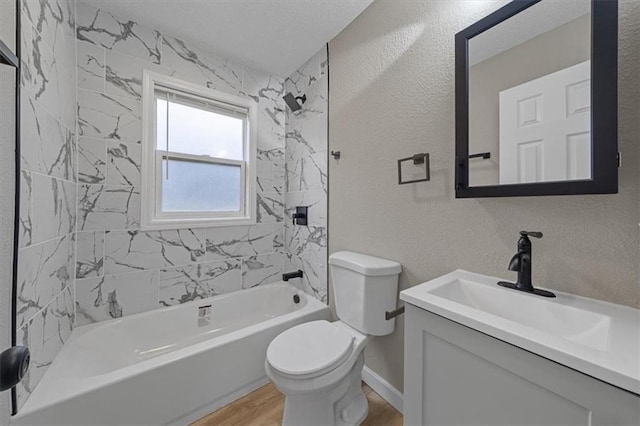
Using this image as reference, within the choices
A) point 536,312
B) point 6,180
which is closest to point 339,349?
point 536,312

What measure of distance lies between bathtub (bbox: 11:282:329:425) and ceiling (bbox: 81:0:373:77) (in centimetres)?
205

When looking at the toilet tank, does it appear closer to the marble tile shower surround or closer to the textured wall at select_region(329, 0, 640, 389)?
the textured wall at select_region(329, 0, 640, 389)

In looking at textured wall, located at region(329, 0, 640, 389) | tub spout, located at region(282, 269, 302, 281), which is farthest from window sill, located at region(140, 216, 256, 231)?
textured wall, located at region(329, 0, 640, 389)

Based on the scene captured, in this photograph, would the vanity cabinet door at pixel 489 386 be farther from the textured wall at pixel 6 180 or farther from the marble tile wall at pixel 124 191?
the marble tile wall at pixel 124 191

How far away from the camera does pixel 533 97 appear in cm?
92

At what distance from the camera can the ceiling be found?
1596mm

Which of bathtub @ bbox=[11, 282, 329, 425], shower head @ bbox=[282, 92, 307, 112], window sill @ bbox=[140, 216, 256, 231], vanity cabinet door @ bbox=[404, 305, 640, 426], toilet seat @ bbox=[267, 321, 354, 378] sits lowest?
bathtub @ bbox=[11, 282, 329, 425]

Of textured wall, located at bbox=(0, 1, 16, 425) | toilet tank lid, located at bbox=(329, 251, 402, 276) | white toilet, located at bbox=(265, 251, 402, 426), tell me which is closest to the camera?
textured wall, located at bbox=(0, 1, 16, 425)

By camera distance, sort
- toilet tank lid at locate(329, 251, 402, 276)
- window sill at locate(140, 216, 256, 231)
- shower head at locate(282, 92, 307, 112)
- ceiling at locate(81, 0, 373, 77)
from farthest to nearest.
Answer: shower head at locate(282, 92, 307, 112)
window sill at locate(140, 216, 256, 231)
ceiling at locate(81, 0, 373, 77)
toilet tank lid at locate(329, 251, 402, 276)

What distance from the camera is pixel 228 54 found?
209cm

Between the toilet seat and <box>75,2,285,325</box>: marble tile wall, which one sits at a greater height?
<box>75,2,285,325</box>: marble tile wall

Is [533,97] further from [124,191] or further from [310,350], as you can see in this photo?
Result: [124,191]

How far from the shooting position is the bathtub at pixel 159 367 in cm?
107

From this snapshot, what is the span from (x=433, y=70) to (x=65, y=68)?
2025 mm
